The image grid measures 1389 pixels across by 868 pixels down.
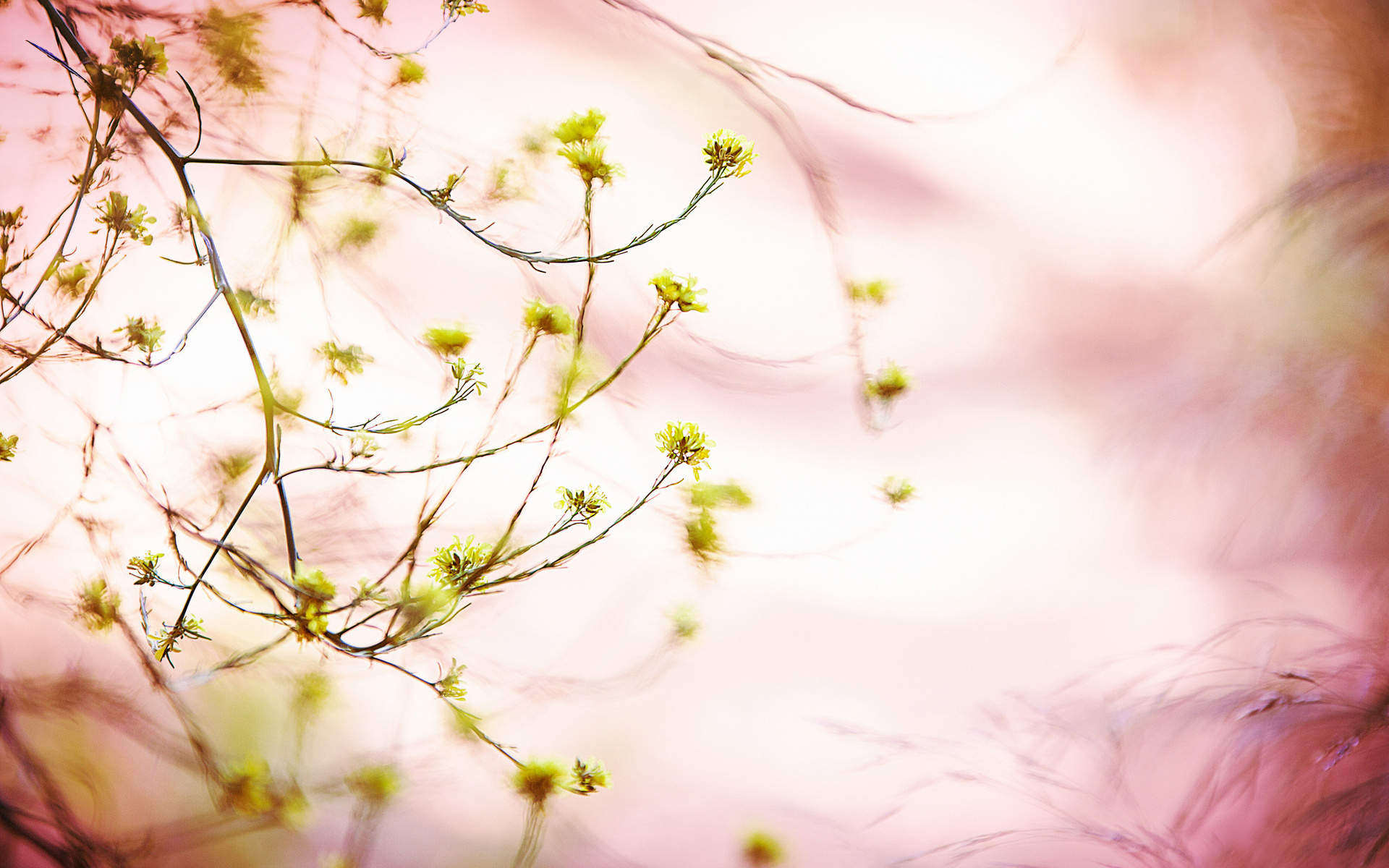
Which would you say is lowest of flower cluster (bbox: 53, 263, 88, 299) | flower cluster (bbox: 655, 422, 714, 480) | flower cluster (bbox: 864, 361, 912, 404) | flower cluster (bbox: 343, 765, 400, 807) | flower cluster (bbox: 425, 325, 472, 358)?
flower cluster (bbox: 343, 765, 400, 807)

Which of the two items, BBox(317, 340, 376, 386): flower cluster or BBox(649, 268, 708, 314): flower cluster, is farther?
BBox(317, 340, 376, 386): flower cluster

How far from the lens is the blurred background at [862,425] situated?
2.33ft

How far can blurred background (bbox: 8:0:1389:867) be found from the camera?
71 cm

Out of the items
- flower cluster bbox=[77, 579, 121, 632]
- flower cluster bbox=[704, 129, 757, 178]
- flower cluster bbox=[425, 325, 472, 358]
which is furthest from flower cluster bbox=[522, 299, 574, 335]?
flower cluster bbox=[77, 579, 121, 632]

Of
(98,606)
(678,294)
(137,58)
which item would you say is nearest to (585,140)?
(678,294)

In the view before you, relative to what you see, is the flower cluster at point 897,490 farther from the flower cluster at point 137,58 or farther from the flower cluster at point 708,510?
the flower cluster at point 137,58

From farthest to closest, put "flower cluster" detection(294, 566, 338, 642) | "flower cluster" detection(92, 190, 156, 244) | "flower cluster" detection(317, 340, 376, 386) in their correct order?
"flower cluster" detection(317, 340, 376, 386), "flower cluster" detection(92, 190, 156, 244), "flower cluster" detection(294, 566, 338, 642)

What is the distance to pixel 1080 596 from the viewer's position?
74 cm

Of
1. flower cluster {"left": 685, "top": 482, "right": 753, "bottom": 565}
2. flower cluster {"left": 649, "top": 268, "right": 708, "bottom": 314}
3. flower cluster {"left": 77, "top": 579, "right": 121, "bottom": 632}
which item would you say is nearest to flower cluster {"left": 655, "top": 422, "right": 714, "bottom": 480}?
flower cluster {"left": 649, "top": 268, "right": 708, "bottom": 314}

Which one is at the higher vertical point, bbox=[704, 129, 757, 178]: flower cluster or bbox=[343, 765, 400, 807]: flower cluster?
bbox=[704, 129, 757, 178]: flower cluster

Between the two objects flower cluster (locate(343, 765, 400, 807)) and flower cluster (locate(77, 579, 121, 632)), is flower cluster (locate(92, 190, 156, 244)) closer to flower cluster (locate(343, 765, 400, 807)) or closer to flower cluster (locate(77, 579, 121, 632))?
flower cluster (locate(77, 579, 121, 632))

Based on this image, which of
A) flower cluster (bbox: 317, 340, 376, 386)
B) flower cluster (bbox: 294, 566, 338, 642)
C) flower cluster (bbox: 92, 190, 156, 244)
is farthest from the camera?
flower cluster (bbox: 317, 340, 376, 386)

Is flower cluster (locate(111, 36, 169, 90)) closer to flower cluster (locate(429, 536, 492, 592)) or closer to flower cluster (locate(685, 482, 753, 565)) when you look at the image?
flower cluster (locate(429, 536, 492, 592))

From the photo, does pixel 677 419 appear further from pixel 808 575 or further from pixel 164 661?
pixel 164 661
